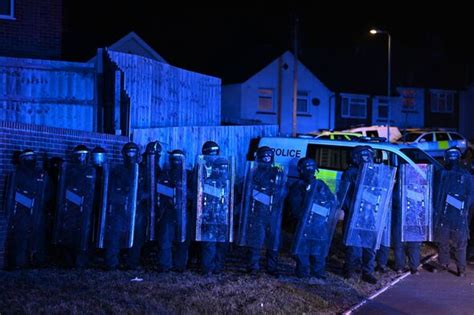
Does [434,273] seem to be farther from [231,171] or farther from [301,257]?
[231,171]

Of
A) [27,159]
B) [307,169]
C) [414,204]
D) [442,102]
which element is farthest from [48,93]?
[442,102]

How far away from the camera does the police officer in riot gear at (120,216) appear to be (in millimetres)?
9289

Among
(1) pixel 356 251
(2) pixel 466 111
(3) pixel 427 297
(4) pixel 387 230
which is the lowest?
(3) pixel 427 297

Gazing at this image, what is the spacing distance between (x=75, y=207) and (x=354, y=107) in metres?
35.2

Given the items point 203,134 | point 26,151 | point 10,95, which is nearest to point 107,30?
point 203,134

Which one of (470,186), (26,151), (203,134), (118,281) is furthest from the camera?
(203,134)

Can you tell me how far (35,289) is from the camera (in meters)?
7.69

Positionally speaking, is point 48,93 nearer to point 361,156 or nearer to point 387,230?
point 361,156

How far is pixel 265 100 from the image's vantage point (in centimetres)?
3925

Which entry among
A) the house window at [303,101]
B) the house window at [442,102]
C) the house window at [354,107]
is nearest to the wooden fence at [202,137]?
the house window at [303,101]

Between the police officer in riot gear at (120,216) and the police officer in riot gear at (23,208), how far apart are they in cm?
94

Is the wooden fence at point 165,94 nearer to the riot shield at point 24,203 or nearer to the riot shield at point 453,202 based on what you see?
the riot shield at point 24,203

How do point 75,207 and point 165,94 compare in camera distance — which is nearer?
point 75,207

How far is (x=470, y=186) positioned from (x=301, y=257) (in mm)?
2887
